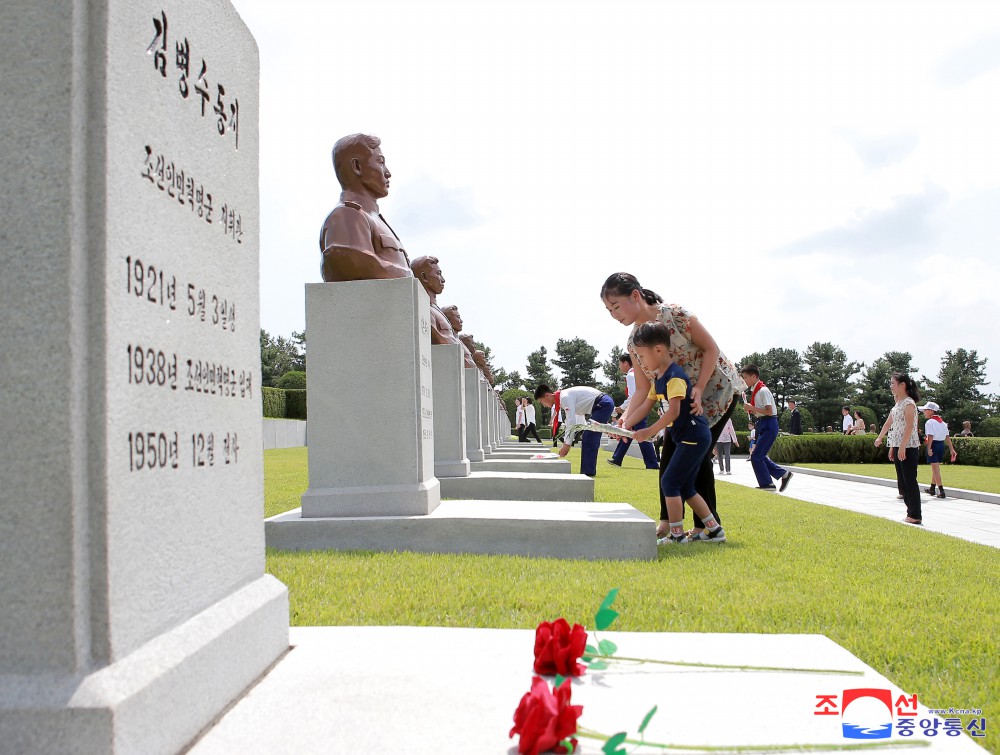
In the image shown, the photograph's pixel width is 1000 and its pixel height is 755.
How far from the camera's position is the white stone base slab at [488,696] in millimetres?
1819

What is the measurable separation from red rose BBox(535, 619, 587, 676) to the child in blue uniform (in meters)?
3.41

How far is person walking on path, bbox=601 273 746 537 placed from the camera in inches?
233

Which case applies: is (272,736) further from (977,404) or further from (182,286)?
(977,404)

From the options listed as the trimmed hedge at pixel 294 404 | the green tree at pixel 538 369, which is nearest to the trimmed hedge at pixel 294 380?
the trimmed hedge at pixel 294 404

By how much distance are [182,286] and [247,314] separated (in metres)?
0.45

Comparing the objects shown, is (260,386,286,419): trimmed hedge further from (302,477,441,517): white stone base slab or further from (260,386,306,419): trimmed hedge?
(302,477,441,517): white stone base slab

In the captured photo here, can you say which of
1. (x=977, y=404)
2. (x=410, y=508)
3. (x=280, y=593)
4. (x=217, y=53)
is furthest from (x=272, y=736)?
(x=977, y=404)

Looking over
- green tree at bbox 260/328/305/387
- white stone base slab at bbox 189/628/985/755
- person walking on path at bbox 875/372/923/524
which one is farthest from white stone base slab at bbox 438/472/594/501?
green tree at bbox 260/328/305/387

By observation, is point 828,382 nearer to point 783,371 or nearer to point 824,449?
point 783,371

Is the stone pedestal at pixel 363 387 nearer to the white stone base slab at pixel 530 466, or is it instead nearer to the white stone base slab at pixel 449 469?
the white stone base slab at pixel 449 469

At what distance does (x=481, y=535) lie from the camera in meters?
5.26

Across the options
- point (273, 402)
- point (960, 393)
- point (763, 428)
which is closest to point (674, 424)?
point (763, 428)

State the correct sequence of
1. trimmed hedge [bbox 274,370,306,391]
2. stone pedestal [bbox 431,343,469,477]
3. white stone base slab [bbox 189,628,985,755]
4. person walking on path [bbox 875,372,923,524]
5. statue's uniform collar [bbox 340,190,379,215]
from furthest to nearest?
trimmed hedge [bbox 274,370,306,391]
stone pedestal [bbox 431,343,469,477]
person walking on path [bbox 875,372,923,524]
statue's uniform collar [bbox 340,190,379,215]
white stone base slab [bbox 189,628,985,755]

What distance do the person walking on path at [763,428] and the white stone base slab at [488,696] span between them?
8.95m
